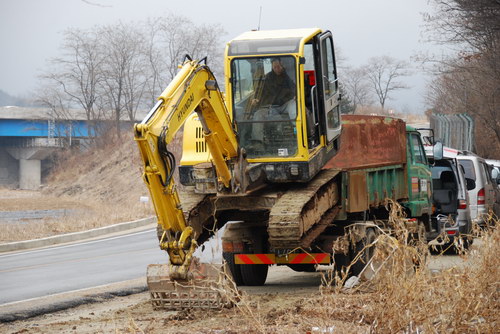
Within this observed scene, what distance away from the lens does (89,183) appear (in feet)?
182

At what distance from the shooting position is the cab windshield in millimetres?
12500

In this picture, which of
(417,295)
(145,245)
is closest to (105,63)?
(145,245)

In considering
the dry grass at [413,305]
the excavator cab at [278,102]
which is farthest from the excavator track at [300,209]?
the dry grass at [413,305]

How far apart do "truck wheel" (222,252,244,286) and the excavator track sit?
166 centimetres

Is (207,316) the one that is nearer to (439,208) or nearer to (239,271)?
(239,271)

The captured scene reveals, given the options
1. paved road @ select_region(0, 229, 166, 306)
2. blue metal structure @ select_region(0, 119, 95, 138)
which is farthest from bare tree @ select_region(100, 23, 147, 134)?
paved road @ select_region(0, 229, 166, 306)

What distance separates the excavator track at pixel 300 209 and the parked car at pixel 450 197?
5240mm

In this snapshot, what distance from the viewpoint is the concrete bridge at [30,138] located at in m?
71.9

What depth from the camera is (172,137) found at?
10117 millimetres

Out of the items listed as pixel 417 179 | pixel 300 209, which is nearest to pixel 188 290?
pixel 300 209

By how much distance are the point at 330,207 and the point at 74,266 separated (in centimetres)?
644

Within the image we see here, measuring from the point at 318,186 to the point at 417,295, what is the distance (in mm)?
4791

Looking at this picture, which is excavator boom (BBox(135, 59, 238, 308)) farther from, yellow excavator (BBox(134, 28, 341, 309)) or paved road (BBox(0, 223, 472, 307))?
paved road (BBox(0, 223, 472, 307))

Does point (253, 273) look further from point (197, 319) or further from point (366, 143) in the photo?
point (197, 319)
